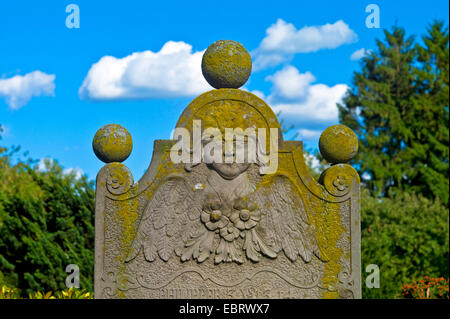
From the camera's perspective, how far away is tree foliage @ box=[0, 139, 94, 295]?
26.5 ft

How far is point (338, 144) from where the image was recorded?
4371mm

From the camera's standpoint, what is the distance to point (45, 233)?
824 centimetres

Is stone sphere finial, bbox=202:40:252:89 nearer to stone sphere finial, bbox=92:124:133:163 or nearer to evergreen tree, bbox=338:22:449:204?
stone sphere finial, bbox=92:124:133:163

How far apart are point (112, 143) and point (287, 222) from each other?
1.63 meters

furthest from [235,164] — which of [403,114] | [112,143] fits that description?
[403,114]

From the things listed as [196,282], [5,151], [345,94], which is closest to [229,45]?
[196,282]

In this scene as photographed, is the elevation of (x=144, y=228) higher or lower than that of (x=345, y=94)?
lower

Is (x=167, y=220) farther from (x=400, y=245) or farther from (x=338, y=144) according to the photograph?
(x=400, y=245)

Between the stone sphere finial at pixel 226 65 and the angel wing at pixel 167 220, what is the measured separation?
923mm

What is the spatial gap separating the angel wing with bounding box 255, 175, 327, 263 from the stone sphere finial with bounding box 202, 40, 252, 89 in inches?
37.9

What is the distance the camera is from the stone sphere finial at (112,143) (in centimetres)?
434

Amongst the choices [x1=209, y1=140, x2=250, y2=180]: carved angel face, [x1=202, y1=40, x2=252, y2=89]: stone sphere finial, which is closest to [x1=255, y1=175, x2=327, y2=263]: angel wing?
[x1=209, y1=140, x2=250, y2=180]: carved angel face
